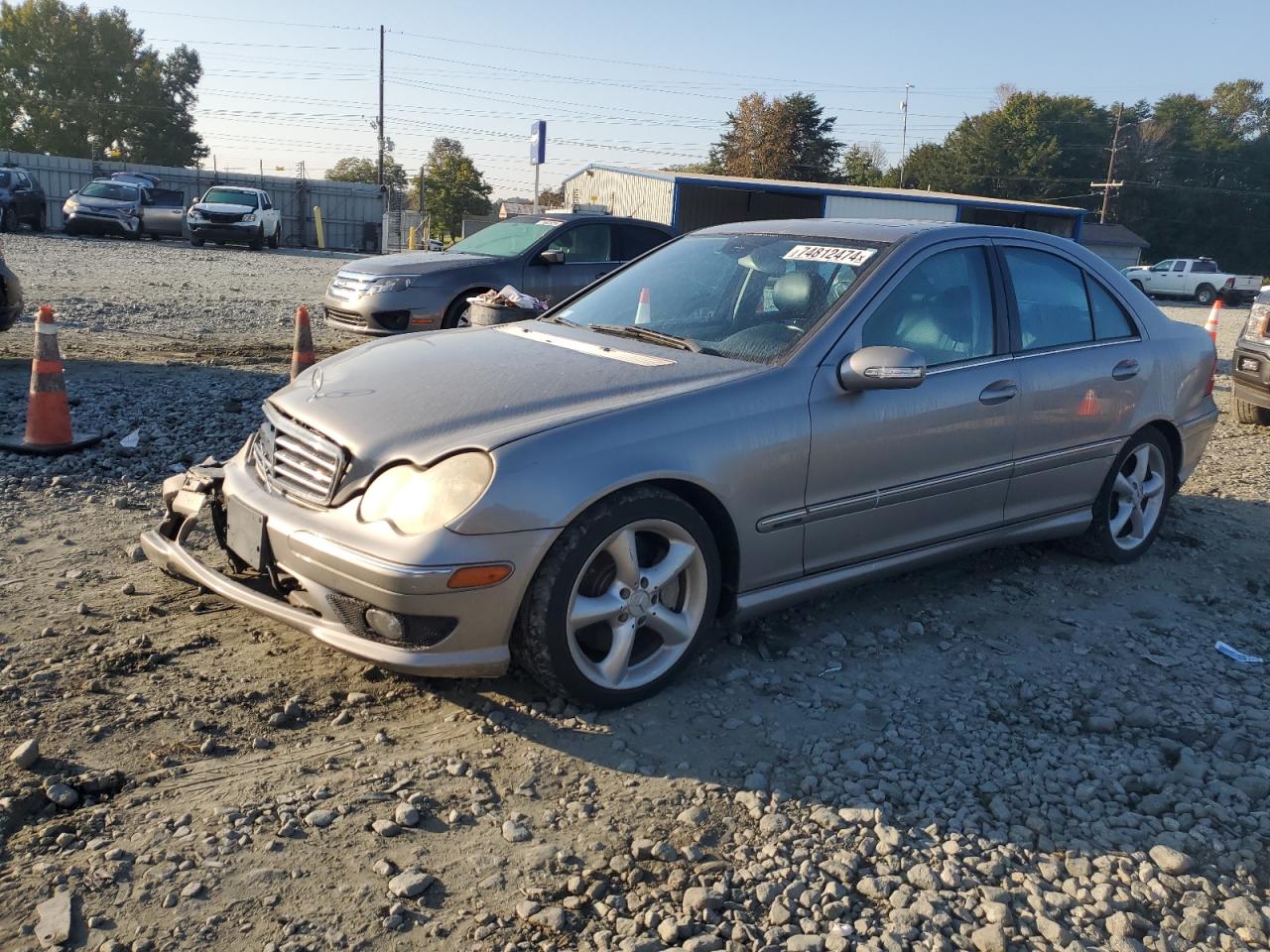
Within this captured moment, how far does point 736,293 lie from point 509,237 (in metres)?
6.90

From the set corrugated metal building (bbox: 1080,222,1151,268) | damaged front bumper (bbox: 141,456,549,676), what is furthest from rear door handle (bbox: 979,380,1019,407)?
corrugated metal building (bbox: 1080,222,1151,268)

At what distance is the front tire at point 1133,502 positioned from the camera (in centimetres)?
531

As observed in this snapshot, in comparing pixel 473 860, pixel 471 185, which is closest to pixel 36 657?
pixel 473 860

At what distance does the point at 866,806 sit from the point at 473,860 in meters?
1.12

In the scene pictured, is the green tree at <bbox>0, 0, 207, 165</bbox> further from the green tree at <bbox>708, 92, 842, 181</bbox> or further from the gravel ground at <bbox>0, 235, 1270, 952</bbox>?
the gravel ground at <bbox>0, 235, 1270, 952</bbox>

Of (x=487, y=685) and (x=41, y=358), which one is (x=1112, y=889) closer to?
(x=487, y=685)

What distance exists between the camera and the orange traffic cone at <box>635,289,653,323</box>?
182 inches

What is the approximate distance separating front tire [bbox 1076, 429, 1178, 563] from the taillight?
4.82 metres

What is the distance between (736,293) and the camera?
454cm

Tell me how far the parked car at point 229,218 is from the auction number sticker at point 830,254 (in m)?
26.8

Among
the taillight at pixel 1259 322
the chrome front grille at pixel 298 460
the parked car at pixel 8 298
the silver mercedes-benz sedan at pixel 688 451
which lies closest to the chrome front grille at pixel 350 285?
the parked car at pixel 8 298

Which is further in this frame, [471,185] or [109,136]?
[109,136]

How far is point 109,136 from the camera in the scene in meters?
71.4

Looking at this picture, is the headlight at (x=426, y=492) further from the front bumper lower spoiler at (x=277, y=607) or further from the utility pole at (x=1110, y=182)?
the utility pole at (x=1110, y=182)
